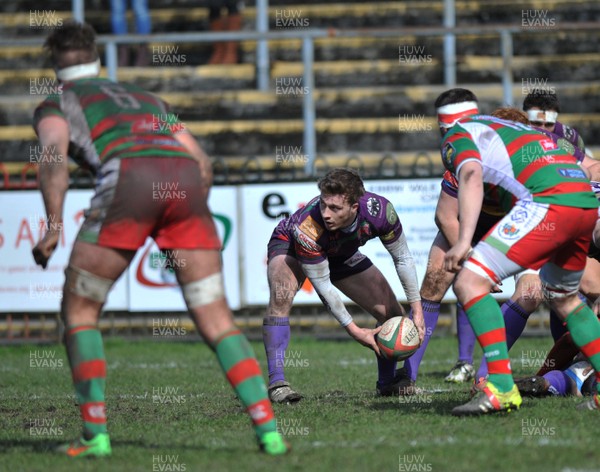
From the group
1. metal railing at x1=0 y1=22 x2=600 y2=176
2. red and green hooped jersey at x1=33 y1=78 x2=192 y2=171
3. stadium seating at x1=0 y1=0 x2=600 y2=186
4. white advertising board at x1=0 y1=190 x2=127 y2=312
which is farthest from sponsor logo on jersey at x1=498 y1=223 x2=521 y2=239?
stadium seating at x1=0 y1=0 x2=600 y2=186

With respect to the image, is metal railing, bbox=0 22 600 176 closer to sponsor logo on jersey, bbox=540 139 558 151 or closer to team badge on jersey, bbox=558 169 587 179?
sponsor logo on jersey, bbox=540 139 558 151

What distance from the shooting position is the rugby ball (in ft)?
24.3

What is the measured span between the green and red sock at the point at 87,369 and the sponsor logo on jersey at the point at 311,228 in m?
2.24

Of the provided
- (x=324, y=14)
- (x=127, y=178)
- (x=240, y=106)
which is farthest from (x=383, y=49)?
(x=127, y=178)

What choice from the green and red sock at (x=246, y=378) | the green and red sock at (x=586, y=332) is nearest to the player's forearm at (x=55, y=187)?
the green and red sock at (x=246, y=378)

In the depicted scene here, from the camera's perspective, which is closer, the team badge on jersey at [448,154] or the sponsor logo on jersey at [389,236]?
the team badge on jersey at [448,154]

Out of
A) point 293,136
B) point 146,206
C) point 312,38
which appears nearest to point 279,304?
point 146,206

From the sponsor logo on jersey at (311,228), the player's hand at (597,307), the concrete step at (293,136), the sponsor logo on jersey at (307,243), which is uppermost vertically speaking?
the sponsor logo on jersey at (311,228)

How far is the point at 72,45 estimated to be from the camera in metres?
5.64

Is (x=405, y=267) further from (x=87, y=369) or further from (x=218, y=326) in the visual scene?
(x=87, y=369)

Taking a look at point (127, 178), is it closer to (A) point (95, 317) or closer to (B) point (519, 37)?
(A) point (95, 317)

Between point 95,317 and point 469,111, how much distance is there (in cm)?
365

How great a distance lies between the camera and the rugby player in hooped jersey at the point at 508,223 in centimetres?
615

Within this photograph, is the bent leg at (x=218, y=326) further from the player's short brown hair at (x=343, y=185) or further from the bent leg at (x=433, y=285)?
the bent leg at (x=433, y=285)
